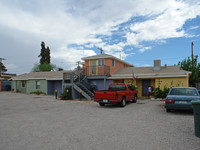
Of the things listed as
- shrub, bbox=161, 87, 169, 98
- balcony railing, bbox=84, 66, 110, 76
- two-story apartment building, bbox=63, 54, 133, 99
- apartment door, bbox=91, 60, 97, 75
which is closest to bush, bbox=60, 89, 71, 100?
two-story apartment building, bbox=63, 54, 133, 99

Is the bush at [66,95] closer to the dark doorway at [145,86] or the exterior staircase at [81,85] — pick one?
the exterior staircase at [81,85]

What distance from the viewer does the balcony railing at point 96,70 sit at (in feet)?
64.3

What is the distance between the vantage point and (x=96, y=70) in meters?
20.4

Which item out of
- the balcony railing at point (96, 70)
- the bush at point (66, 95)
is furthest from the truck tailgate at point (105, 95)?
the balcony railing at point (96, 70)

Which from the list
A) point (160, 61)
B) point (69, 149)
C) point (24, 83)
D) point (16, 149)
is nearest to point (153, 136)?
point (69, 149)

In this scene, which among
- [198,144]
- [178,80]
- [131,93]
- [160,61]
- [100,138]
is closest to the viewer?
[198,144]

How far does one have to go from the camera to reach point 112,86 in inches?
523

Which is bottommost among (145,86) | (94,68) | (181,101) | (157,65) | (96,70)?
(181,101)

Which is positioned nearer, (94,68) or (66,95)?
(66,95)

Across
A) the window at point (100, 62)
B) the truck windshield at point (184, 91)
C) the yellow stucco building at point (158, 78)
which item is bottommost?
the truck windshield at point (184, 91)

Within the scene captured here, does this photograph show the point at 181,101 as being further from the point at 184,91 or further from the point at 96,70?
the point at 96,70

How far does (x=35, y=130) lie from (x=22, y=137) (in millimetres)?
769

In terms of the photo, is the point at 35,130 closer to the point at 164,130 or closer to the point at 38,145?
the point at 38,145

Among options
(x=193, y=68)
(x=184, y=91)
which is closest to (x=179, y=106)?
(x=184, y=91)
